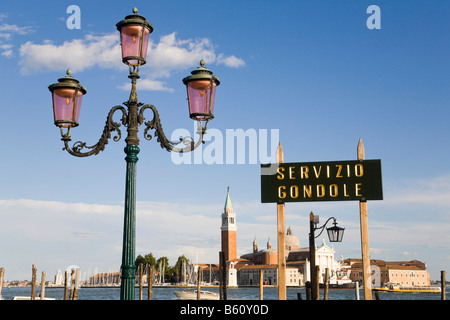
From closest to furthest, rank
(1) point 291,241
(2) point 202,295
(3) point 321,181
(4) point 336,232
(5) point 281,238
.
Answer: (3) point 321,181
(5) point 281,238
(4) point 336,232
(2) point 202,295
(1) point 291,241

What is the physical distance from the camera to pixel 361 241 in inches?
369

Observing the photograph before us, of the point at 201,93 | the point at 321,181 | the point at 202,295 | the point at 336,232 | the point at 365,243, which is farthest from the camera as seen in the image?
the point at 202,295

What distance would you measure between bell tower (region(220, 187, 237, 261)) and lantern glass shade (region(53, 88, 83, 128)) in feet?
365

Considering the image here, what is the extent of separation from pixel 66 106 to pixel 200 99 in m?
1.70

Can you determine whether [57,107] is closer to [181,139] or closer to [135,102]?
[135,102]

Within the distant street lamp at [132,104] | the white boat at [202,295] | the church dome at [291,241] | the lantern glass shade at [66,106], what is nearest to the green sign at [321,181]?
the distant street lamp at [132,104]

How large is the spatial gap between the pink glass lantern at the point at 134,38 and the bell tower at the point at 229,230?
365 feet

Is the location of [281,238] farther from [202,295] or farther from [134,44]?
[202,295]

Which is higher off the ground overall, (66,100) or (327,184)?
(66,100)

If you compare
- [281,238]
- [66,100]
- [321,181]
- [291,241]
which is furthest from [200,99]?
[291,241]

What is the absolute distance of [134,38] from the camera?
6453 mm

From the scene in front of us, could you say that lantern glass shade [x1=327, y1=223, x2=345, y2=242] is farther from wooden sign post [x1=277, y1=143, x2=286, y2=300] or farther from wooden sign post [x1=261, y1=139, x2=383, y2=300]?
wooden sign post [x1=277, y1=143, x2=286, y2=300]

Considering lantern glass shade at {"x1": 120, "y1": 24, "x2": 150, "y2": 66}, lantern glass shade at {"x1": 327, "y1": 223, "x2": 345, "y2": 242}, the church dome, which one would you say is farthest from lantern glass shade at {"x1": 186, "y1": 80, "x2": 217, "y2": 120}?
the church dome
